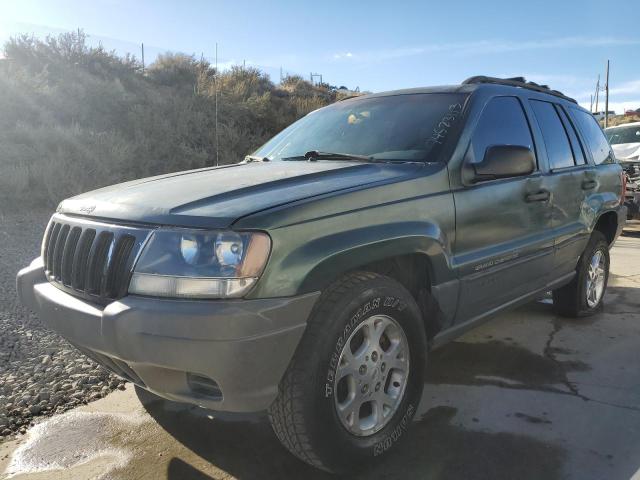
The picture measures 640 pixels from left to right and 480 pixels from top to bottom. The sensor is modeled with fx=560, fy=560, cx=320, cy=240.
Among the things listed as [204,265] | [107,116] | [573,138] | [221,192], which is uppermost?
[107,116]

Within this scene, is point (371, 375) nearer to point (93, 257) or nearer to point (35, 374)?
point (93, 257)

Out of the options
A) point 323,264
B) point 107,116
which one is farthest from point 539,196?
point 107,116

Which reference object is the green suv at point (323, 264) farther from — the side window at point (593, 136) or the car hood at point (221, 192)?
the side window at point (593, 136)

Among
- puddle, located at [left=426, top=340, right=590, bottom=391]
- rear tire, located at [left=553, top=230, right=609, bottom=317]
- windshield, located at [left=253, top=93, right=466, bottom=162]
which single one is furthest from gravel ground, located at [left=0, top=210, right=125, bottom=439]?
rear tire, located at [left=553, top=230, right=609, bottom=317]

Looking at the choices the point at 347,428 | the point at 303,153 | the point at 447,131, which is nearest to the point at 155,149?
the point at 303,153

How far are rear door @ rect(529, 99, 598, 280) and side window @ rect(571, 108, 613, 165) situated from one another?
209 millimetres

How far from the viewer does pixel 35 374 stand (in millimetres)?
3773

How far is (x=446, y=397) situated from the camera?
3449 millimetres

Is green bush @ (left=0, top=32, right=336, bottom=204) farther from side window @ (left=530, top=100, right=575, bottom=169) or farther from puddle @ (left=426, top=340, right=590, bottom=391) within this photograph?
side window @ (left=530, top=100, right=575, bottom=169)

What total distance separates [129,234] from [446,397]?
84.9 inches

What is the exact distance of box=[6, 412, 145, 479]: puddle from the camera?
9.09 feet

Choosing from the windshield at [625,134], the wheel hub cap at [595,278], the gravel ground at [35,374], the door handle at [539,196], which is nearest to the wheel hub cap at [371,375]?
the door handle at [539,196]

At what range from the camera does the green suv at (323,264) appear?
219 cm

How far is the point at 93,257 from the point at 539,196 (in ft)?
9.30
